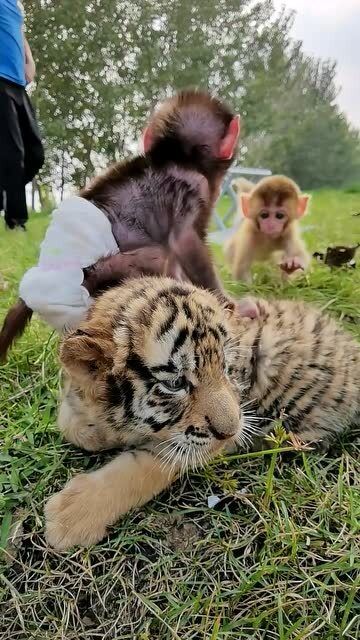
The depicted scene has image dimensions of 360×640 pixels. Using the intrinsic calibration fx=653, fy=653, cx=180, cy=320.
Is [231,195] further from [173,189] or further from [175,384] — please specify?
[175,384]

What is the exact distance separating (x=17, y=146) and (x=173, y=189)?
0.44 meters

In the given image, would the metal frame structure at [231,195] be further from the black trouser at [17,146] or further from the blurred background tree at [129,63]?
the black trouser at [17,146]

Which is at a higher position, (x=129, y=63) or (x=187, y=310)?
(x=129, y=63)

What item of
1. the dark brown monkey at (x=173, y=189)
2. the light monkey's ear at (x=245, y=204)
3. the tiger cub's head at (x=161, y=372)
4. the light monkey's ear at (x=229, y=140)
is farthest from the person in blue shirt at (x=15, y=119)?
the light monkey's ear at (x=245, y=204)

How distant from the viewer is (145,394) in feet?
2.84

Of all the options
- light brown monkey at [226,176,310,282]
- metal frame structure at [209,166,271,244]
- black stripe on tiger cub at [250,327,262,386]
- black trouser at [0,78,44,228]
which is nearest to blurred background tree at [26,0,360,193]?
black trouser at [0,78,44,228]

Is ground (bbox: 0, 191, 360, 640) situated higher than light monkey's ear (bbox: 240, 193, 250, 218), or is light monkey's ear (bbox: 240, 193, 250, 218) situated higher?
light monkey's ear (bbox: 240, 193, 250, 218)

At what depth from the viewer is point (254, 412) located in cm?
109

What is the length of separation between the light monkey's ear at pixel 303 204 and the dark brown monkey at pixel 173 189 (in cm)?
97

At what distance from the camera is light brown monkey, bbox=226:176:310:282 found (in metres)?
2.06

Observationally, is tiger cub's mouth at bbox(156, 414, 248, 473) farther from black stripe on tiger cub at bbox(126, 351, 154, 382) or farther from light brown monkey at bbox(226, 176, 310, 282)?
light brown monkey at bbox(226, 176, 310, 282)

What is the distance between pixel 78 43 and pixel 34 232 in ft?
1.42

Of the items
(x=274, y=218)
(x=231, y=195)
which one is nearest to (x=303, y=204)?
(x=274, y=218)

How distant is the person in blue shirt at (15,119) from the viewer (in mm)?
1305
